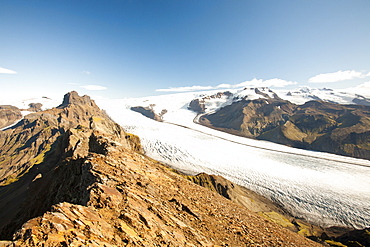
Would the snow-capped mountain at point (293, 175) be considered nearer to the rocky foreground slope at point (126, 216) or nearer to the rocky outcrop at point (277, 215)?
the rocky outcrop at point (277, 215)

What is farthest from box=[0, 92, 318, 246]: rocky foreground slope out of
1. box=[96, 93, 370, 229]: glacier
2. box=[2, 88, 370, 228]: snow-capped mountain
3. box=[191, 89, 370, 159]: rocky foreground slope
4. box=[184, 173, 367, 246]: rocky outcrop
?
box=[191, 89, 370, 159]: rocky foreground slope

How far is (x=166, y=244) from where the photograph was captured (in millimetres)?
8508

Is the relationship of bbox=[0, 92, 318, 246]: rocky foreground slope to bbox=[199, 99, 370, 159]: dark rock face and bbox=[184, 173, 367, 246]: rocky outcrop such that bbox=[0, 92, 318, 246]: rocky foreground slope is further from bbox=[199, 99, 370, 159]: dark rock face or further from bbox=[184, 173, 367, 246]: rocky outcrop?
bbox=[199, 99, 370, 159]: dark rock face

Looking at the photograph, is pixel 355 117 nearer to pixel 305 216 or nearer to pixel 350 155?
pixel 350 155

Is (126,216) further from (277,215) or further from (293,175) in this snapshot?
(293,175)

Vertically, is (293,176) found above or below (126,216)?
below

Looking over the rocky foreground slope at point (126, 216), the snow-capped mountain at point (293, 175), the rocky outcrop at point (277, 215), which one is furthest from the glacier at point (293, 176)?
the rocky foreground slope at point (126, 216)

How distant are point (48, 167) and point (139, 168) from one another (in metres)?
40.5

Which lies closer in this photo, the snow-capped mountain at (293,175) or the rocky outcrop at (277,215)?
the rocky outcrop at (277,215)

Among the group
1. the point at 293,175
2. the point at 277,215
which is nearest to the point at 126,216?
the point at 277,215

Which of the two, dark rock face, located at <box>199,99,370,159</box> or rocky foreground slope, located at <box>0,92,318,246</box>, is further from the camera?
dark rock face, located at <box>199,99,370,159</box>

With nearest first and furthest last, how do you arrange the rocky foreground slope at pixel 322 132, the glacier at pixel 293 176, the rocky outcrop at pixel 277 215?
the rocky outcrop at pixel 277 215, the glacier at pixel 293 176, the rocky foreground slope at pixel 322 132

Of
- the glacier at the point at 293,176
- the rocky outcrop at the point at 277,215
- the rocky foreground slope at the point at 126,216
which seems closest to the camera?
the rocky foreground slope at the point at 126,216

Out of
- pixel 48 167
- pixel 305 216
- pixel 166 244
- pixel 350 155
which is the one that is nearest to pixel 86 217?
pixel 166 244
